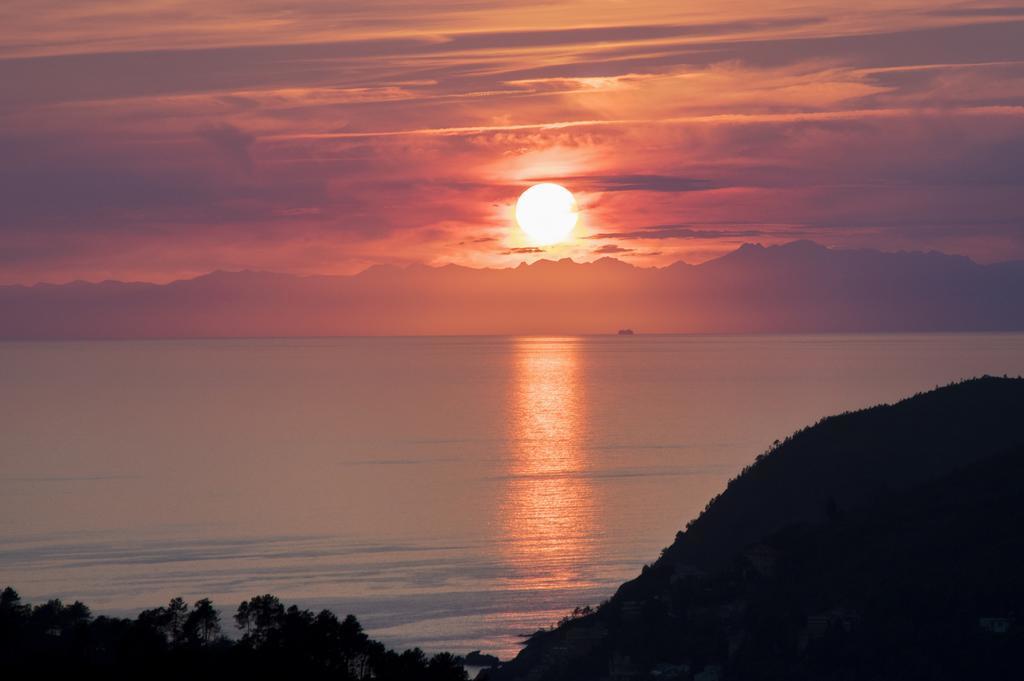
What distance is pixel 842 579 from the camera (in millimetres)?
76500

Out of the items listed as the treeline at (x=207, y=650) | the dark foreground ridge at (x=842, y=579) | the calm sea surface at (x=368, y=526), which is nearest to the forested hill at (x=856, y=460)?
the dark foreground ridge at (x=842, y=579)

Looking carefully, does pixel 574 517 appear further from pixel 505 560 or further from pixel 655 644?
pixel 655 644

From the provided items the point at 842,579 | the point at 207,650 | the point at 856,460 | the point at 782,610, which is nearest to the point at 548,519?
the point at 856,460

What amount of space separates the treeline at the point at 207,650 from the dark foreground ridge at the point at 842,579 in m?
17.7

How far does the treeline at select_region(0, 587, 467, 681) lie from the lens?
54.1m

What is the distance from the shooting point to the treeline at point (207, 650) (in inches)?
2128

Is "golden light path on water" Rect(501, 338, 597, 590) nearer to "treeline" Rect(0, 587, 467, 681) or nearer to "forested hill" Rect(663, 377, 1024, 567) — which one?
"forested hill" Rect(663, 377, 1024, 567)

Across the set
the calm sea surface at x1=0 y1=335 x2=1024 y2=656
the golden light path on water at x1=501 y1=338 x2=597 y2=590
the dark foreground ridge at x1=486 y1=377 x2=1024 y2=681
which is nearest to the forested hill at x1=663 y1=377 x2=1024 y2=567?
the dark foreground ridge at x1=486 y1=377 x2=1024 y2=681

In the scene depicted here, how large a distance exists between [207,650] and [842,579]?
112ft

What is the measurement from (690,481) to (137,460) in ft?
231

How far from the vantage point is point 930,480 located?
89312 millimetres

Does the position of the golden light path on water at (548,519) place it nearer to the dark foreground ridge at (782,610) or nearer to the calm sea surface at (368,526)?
the calm sea surface at (368,526)

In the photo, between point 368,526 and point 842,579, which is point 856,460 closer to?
point 842,579

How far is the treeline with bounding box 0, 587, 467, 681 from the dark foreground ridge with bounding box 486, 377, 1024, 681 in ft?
58.1
